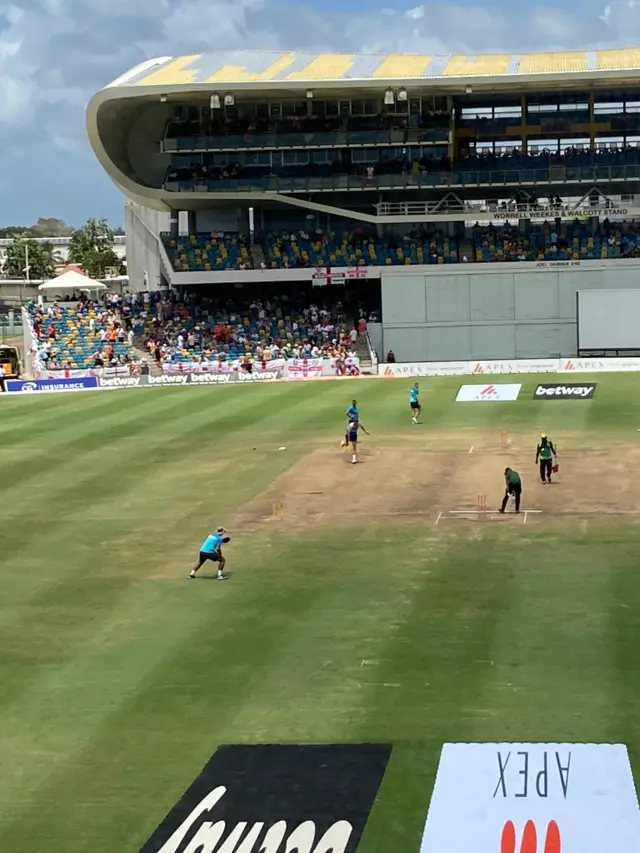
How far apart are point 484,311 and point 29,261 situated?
114 metres

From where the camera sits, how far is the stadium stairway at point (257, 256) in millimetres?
72375

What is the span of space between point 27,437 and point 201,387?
55.5ft

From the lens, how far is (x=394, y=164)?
72625mm

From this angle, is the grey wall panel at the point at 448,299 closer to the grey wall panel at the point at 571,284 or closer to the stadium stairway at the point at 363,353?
the stadium stairway at the point at 363,353

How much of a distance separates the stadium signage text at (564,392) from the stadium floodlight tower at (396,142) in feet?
73.2

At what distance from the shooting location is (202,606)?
2155 cm

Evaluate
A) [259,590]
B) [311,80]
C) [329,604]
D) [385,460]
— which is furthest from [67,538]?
[311,80]

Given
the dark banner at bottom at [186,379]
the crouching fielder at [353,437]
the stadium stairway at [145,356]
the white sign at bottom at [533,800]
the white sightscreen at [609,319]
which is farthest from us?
the white sightscreen at [609,319]

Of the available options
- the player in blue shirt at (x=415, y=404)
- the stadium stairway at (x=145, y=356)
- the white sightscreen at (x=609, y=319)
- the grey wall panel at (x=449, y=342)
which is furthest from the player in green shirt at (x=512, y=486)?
the grey wall panel at (x=449, y=342)

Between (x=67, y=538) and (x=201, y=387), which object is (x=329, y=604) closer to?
(x=67, y=538)

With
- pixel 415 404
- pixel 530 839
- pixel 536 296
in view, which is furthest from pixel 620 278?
pixel 530 839

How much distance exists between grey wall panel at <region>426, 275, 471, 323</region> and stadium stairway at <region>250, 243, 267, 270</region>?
1101 cm

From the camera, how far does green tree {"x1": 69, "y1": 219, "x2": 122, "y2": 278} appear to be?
159 m

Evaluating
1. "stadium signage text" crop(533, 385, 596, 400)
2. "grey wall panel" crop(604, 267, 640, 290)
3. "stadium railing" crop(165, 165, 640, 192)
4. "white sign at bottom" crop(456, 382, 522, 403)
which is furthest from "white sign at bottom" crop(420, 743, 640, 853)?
"stadium railing" crop(165, 165, 640, 192)
